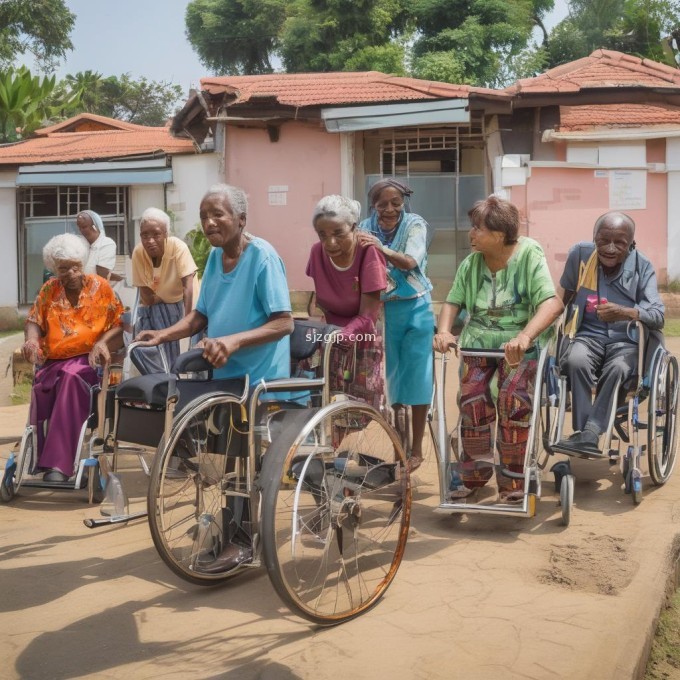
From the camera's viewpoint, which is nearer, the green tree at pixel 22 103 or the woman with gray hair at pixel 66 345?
the woman with gray hair at pixel 66 345

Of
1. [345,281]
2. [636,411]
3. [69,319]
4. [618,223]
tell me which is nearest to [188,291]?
[69,319]

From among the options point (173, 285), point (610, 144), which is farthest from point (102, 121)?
point (173, 285)

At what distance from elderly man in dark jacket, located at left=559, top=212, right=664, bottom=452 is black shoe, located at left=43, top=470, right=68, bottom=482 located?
2.90 metres

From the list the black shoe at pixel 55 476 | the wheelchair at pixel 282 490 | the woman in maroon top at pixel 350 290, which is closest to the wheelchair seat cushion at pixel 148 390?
the wheelchair at pixel 282 490

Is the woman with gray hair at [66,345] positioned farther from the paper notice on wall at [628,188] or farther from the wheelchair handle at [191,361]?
the paper notice on wall at [628,188]

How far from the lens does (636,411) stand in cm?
561

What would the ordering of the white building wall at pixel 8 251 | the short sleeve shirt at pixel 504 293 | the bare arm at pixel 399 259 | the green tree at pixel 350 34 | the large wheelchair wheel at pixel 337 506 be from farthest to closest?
the green tree at pixel 350 34 < the white building wall at pixel 8 251 < the bare arm at pixel 399 259 < the short sleeve shirt at pixel 504 293 < the large wheelchair wheel at pixel 337 506

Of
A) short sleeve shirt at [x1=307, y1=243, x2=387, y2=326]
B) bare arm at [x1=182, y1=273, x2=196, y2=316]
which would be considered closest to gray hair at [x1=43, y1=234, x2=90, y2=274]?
bare arm at [x1=182, y1=273, x2=196, y2=316]

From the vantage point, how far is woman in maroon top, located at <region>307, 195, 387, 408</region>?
4586 millimetres

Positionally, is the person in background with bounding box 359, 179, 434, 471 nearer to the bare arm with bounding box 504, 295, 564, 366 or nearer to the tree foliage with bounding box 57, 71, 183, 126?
the bare arm with bounding box 504, 295, 564, 366

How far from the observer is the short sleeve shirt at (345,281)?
4.76 meters

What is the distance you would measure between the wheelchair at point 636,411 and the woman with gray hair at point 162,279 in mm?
2397

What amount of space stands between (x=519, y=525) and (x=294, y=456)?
1920mm

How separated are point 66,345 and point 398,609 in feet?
10.1
